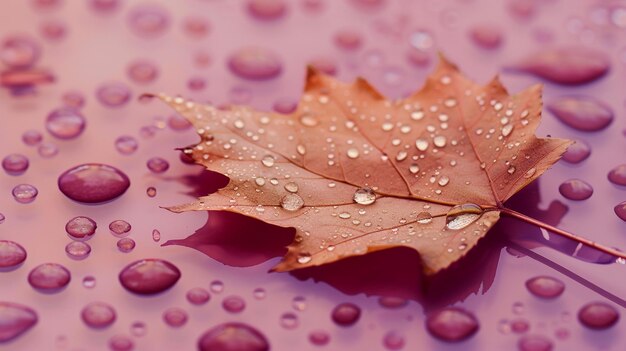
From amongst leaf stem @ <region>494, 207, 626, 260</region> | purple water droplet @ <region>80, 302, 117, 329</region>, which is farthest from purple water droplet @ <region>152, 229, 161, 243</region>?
leaf stem @ <region>494, 207, 626, 260</region>

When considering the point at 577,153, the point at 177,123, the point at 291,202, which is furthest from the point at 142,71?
the point at 577,153

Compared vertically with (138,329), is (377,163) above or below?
above

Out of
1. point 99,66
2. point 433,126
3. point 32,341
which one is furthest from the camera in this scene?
point 99,66

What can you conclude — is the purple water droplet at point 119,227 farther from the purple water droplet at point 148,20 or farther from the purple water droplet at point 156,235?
the purple water droplet at point 148,20

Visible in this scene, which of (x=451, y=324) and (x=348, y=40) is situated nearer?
(x=451, y=324)

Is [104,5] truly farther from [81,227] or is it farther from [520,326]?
[520,326]

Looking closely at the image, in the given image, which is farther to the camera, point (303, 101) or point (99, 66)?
point (99, 66)

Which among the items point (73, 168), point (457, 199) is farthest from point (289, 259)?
point (73, 168)

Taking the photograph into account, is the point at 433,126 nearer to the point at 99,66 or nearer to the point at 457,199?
the point at 457,199

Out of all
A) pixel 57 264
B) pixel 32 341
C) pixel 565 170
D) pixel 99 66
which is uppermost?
pixel 99 66
